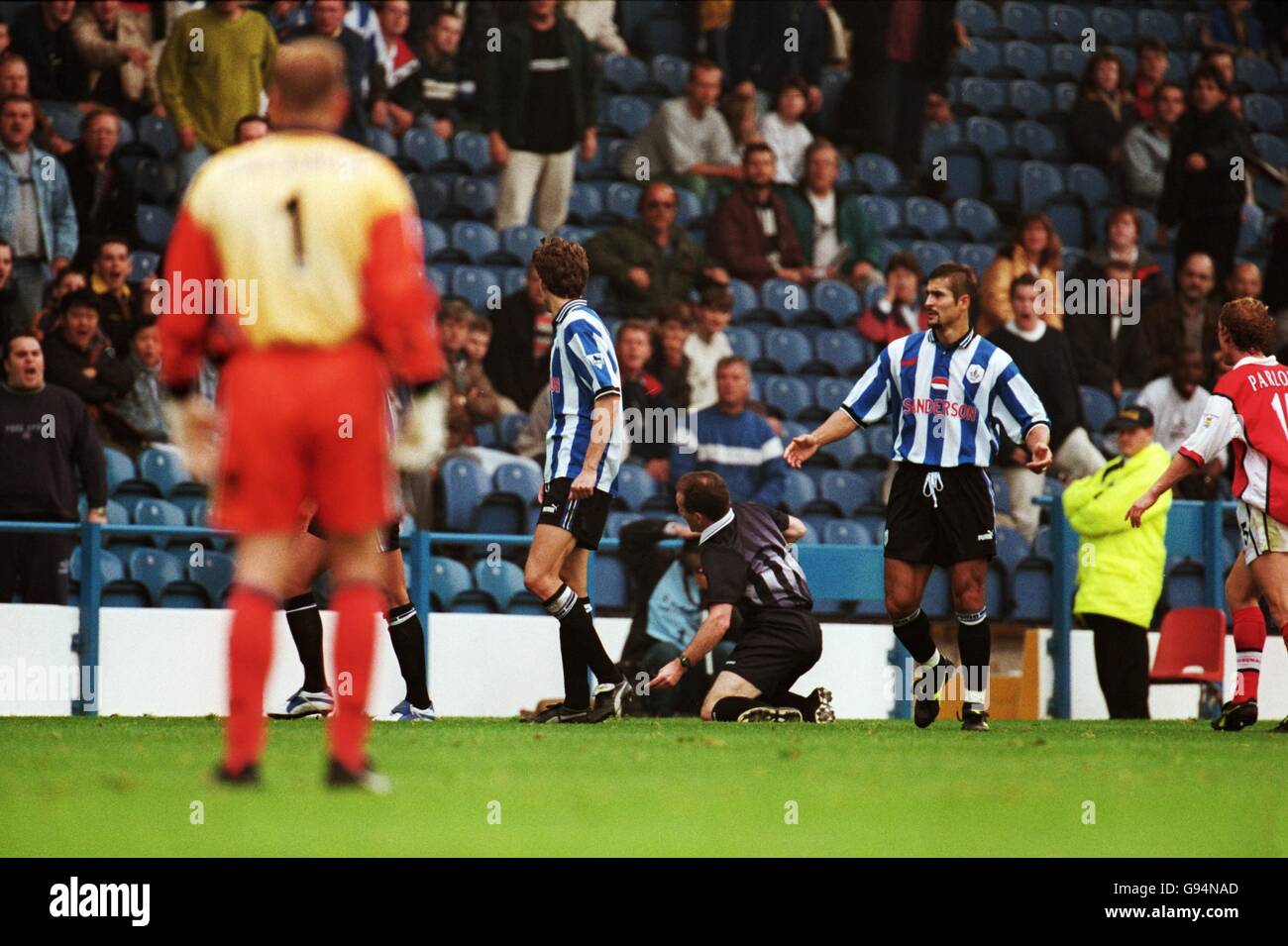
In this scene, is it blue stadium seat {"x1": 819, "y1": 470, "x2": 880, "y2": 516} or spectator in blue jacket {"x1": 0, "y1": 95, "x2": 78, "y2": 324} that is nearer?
spectator in blue jacket {"x1": 0, "y1": 95, "x2": 78, "y2": 324}

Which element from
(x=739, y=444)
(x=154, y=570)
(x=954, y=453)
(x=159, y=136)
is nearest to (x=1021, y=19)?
(x=739, y=444)

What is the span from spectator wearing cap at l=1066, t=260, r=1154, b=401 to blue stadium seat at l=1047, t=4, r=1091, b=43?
16.2ft

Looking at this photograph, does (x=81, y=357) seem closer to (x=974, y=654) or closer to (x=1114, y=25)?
(x=974, y=654)

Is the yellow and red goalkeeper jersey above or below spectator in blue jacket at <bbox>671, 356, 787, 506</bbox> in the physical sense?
above

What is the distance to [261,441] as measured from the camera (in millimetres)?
4742

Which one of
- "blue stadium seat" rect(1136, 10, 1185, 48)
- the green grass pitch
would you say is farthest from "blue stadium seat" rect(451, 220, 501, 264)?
"blue stadium seat" rect(1136, 10, 1185, 48)

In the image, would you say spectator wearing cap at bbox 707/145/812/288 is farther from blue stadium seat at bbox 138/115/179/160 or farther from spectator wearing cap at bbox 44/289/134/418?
spectator wearing cap at bbox 44/289/134/418

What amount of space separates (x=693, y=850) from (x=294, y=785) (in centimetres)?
134

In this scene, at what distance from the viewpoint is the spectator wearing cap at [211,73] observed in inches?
566

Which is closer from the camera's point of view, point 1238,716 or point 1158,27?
point 1238,716

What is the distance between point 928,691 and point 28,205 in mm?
7240

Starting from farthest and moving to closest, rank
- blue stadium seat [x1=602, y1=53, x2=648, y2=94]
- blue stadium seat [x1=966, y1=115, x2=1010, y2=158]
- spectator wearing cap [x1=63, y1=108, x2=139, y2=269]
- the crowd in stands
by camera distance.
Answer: blue stadium seat [x1=966, y1=115, x2=1010, y2=158] < blue stadium seat [x1=602, y1=53, x2=648, y2=94] < spectator wearing cap [x1=63, y1=108, x2=139, y2=269] < the crowd in stands

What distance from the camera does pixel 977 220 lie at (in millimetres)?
17984

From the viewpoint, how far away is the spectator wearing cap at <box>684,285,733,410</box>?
14195mm
